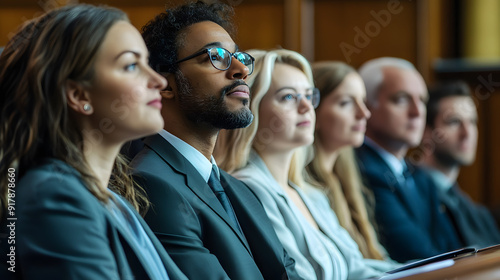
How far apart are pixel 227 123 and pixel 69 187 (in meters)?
0.25

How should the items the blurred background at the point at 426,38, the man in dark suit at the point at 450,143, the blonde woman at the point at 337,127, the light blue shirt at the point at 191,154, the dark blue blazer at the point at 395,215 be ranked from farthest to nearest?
the blurred background at the point at 426,38 → the man in dark suit at the point at 450,143 → the dark blue blazer at the point at 395,215 → the blonde woman at the point at 337,127 → the light blue shirt at the point at 191,154

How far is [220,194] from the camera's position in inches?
37.4

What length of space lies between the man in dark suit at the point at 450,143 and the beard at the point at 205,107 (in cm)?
121

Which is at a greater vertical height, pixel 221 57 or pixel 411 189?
pixel 221 57

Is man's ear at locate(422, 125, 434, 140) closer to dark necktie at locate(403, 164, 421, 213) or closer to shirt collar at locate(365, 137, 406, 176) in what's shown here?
dark necktie at locate(403, 164, 421, 213)

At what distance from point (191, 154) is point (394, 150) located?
3.00 ft

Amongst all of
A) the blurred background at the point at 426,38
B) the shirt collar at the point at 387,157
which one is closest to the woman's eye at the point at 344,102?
the shirt collar at the point at 387,157

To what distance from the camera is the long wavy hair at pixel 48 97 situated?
Result: 2.39 ft

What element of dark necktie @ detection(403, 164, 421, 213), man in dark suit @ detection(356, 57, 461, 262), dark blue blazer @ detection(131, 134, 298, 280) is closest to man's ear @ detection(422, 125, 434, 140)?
dark necktie @ detection(403, 164, 421, 213)

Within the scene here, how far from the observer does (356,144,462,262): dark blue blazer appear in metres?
1.61

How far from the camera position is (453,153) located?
2021 millimetres

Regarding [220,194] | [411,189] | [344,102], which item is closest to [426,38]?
[411,189]

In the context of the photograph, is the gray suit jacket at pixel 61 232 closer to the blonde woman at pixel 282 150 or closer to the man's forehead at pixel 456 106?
the blonde woman at pixel 282 150

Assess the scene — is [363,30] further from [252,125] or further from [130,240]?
[130,240]
